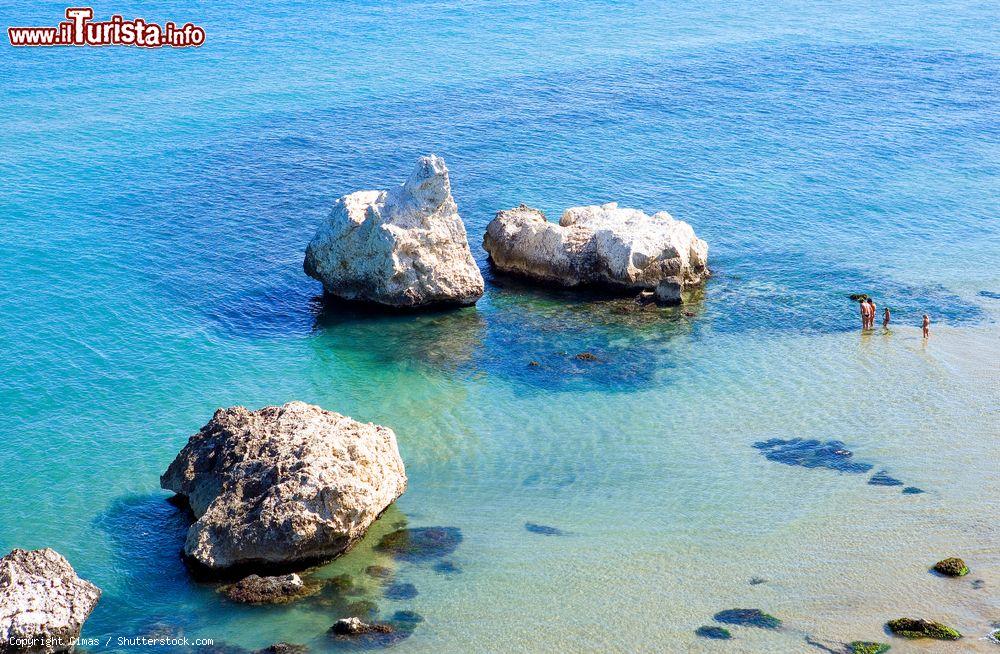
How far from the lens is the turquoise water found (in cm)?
2617

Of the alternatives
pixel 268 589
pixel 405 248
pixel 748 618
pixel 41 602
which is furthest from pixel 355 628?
pixel 405 248

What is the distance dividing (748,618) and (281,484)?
38.8 ft

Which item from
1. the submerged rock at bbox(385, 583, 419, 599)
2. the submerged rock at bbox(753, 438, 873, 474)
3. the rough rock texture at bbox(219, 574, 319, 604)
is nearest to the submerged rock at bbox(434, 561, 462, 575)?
the submerged rock at bbox(385, 583, 419, 599)

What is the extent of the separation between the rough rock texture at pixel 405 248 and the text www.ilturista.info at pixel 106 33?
46829 mm

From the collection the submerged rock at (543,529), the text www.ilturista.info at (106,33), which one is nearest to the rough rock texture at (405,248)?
the submerged rock at (543,529)

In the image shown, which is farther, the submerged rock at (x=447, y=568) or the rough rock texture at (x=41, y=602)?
the submerged rock at (x=447, y=568)

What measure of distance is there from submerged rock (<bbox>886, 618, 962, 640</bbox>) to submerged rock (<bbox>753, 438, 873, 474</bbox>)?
7.98 meters

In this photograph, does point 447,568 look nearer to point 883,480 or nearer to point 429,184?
point 883,480

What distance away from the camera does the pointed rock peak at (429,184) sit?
42.4 meters

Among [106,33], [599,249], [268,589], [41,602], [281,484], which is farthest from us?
[106,33]

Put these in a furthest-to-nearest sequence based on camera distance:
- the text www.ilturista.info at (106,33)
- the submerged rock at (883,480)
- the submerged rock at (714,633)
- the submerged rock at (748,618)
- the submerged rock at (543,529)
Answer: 1. the text www.ilturista.info at (106,33)
2. the submerged rock at (883,480)
3. the submerged rock at (543,529)
4. the submerged rock at (748,618)
5. the submerged rock at (714,633)

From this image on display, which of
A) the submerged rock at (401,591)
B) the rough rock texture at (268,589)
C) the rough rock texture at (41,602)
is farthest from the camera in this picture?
the submerged rock at (401,591)

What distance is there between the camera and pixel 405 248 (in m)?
41.9

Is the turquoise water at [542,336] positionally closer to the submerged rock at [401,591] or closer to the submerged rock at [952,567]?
the submerged rock at [401,591]
